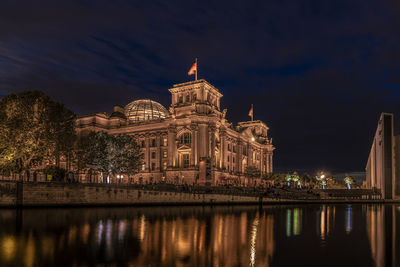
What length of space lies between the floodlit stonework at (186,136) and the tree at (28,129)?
4371 cm

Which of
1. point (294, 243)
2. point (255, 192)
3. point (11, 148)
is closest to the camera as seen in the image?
point (294, 243)

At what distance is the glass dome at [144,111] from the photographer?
440 feet

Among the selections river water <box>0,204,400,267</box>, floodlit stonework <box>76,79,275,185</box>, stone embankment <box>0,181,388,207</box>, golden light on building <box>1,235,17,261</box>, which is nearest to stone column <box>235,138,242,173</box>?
floodlit stonework <box>76,79,275,185</box>

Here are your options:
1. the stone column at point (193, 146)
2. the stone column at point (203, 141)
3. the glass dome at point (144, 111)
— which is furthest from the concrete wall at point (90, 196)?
the glass dome at point (144, 111)

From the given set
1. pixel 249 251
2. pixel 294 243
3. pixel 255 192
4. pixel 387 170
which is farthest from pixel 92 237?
pixel 387 170

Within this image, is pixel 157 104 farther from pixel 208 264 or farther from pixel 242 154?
pixel 208 264

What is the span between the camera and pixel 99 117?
126m

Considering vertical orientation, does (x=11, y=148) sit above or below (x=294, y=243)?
above

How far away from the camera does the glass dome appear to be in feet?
440

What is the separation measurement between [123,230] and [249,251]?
1210 centimetres

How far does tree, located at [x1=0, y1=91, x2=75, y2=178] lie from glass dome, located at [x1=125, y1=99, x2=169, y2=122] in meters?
68.8

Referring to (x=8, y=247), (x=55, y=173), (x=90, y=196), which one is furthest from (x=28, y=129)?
(x=8, y=247)

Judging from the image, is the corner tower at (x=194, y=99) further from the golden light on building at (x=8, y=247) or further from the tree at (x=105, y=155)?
the golden light on building at (x=8, y=247)

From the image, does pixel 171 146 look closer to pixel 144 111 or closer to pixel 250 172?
pixel 144 111
